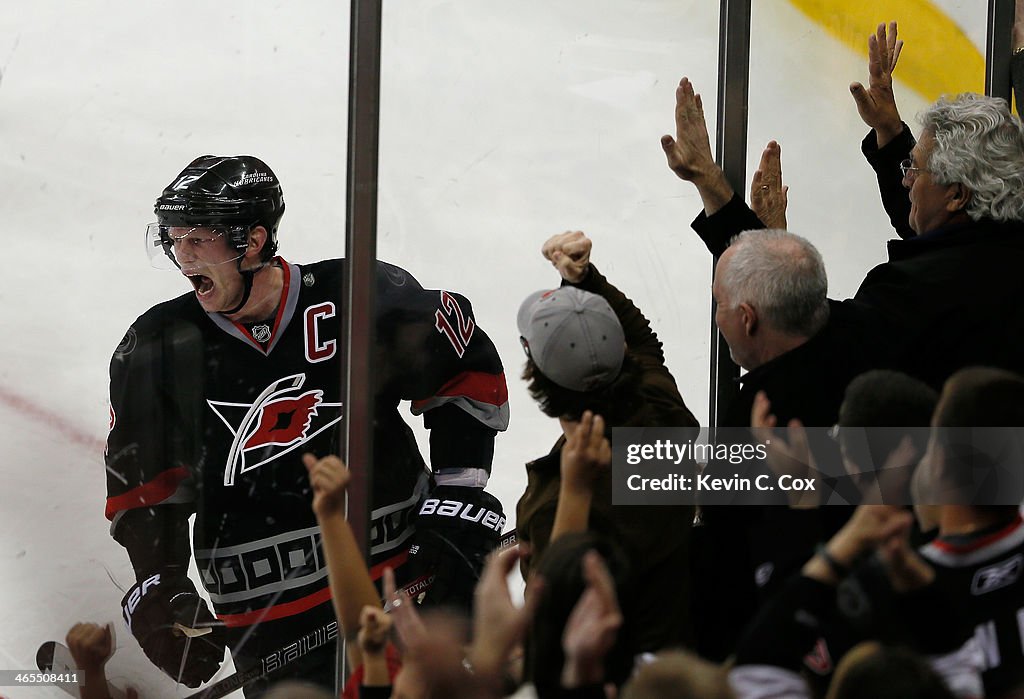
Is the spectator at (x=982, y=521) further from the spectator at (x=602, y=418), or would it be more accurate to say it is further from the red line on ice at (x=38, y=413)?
the red line on ice at (x=38, y=413)

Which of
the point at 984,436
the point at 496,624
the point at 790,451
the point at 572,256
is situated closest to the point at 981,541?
the point at 984,436

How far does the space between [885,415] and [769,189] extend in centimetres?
99

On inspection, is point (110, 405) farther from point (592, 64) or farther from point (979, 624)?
point (979, 624)

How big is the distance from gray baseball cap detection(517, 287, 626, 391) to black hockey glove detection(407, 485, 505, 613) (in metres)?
0.59

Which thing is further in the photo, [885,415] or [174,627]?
[174,627]

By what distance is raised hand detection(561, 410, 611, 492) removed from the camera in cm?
198

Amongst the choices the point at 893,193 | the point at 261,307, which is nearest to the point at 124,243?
the point at 261,307

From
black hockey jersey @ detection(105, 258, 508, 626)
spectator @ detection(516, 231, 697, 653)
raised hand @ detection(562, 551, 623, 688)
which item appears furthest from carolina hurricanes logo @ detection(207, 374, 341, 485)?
raised hand @ detection(562, 551, 623, 688)

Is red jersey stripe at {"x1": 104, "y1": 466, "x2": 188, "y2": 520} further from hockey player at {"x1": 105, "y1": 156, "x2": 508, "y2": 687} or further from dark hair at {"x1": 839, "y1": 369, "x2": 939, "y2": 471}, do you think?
dark hair at {"x1": 839, "y1": 369, "x2": 939, "y2": 471}

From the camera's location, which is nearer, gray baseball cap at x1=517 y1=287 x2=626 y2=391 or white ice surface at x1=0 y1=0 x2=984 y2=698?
gray baseball cap at x1=517 y1=287 x2=626 y2=391

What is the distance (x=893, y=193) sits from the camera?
2773 millimetres

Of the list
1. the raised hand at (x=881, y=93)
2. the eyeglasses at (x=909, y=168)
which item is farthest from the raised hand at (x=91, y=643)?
the raised hand at (x=881, y=93)

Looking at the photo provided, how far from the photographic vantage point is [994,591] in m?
1.72

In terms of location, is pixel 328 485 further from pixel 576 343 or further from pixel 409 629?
pixel 576 343
